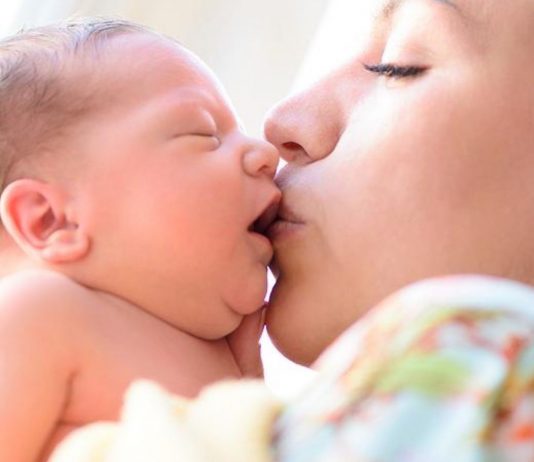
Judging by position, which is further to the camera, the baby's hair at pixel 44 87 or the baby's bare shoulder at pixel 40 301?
the baby's hair at pixel 44 87

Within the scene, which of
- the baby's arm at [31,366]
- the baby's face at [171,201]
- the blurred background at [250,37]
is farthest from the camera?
the blurred background at [250,37]

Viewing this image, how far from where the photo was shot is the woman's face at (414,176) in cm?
79

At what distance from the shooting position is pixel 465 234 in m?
0.78

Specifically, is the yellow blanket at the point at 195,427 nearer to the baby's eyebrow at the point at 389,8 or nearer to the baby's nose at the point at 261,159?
the baby's nose at the point at 261,159

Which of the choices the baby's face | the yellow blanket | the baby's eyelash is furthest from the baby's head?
the yellow blanket

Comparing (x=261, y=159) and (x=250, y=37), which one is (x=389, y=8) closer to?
(x=261, y=159)

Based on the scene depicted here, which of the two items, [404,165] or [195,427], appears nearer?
[195,427]

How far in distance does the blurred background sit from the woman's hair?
80 cm

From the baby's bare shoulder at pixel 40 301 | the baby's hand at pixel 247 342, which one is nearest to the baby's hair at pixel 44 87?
the baby's bare shoulder at pixel 40 301

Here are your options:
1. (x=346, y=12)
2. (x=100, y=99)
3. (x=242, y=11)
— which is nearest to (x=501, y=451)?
(x=100, y=99)

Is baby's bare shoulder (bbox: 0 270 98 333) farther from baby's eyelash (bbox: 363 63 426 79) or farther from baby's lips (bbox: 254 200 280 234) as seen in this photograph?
baby's eyelash (bbox: 363 63 426 79)

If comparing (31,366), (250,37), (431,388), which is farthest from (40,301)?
(250,37)

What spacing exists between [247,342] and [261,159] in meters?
0.18

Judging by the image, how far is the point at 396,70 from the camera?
876 mm
